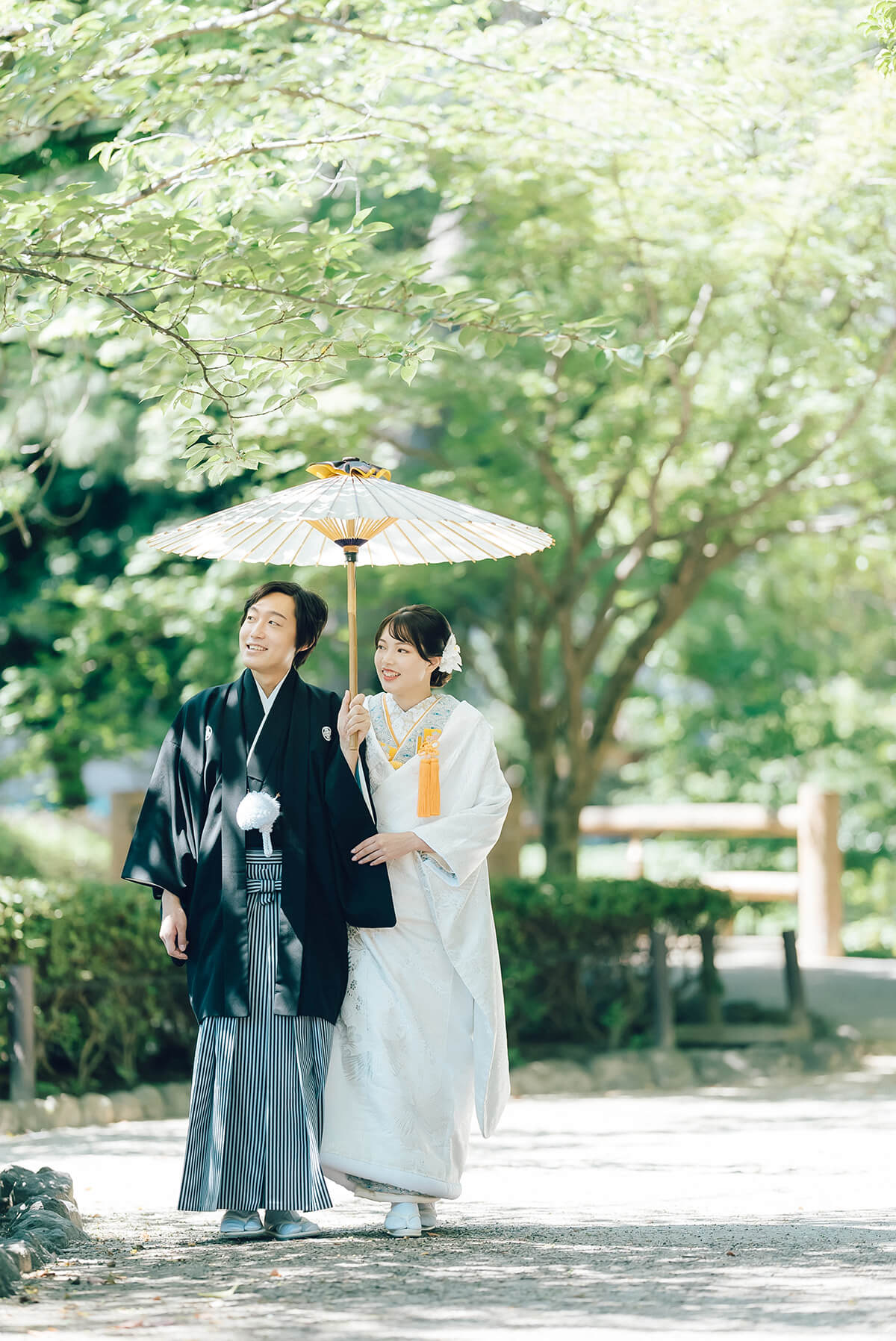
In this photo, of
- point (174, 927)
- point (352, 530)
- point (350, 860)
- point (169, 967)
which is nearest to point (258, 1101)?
point (174, 927)

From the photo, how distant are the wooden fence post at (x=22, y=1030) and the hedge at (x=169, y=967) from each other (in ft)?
0.43

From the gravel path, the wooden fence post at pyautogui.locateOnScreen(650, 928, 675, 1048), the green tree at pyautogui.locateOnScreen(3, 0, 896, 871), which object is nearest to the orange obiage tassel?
the green tree at pyautogui.locateOnScreen(3, 0, 896, 871)

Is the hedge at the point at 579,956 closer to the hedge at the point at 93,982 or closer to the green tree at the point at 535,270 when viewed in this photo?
the green tree at the point at 535,270

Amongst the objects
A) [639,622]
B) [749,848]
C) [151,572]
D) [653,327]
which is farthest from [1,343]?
[749,848]

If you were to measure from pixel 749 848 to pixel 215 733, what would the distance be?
12276 mm

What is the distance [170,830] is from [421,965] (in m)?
0.79

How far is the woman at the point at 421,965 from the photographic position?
4.04 m

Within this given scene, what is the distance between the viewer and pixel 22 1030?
6.44 m

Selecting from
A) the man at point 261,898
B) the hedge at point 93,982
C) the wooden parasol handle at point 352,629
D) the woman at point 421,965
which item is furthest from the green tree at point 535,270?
the hedge at point 93,982

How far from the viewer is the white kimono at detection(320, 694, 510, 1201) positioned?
13.2ft

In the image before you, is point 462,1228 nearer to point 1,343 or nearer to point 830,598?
point 1,343

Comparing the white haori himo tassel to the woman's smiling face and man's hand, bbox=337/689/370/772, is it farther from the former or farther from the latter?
the woman's smiling face

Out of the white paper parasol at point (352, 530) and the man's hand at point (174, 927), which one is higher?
the white paper parasol at point (352, 530)

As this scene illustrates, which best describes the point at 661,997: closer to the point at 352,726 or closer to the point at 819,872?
the point at 819,872
